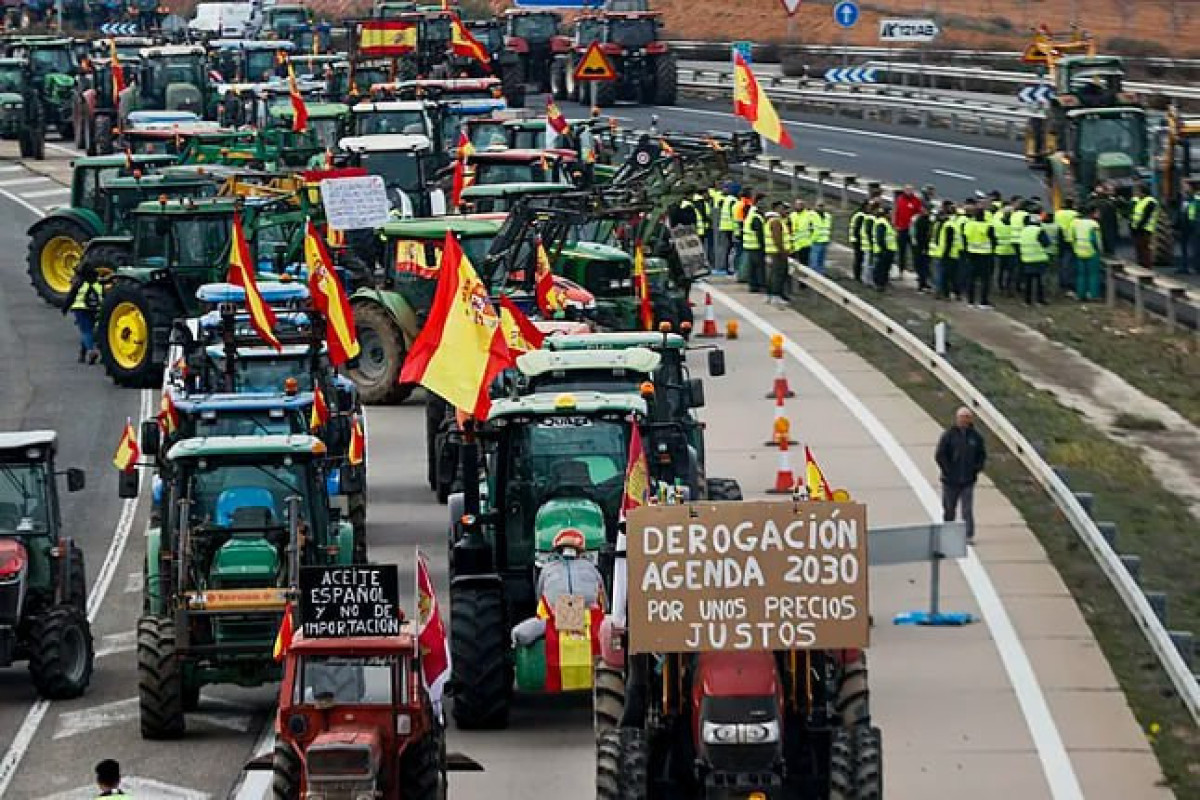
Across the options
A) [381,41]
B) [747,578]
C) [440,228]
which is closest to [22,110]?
[381,41]

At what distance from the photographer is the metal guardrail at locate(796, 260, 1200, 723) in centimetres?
2075

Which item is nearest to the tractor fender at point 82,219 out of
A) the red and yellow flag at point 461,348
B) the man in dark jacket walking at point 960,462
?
the red and yellow flag at point 461,348

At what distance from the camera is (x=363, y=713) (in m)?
17.3

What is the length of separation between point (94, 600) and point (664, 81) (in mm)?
47669

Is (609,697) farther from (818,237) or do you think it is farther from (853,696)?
(818,237)

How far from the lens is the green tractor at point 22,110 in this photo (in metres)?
63.8

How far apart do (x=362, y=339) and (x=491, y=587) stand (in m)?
15.0

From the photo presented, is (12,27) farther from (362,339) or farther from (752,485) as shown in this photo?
(752,485)

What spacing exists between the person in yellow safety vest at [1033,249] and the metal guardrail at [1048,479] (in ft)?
8.52

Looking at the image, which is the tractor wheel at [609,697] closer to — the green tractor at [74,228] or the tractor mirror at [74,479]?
the tractor mirror at [74,479]

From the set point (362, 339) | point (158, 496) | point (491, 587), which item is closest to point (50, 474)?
point (158, 496)

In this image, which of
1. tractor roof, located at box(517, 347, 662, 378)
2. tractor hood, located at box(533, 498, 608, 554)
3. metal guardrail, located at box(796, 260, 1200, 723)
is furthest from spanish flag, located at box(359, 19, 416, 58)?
tractor hood, located at box(533, 498, 608, 554)

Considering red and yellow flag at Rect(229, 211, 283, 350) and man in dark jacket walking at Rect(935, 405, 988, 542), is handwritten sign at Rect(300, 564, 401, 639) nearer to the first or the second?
man in dark jacket walking at Rect(935, 405, 988, 542)

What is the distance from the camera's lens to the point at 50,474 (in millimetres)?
22766
